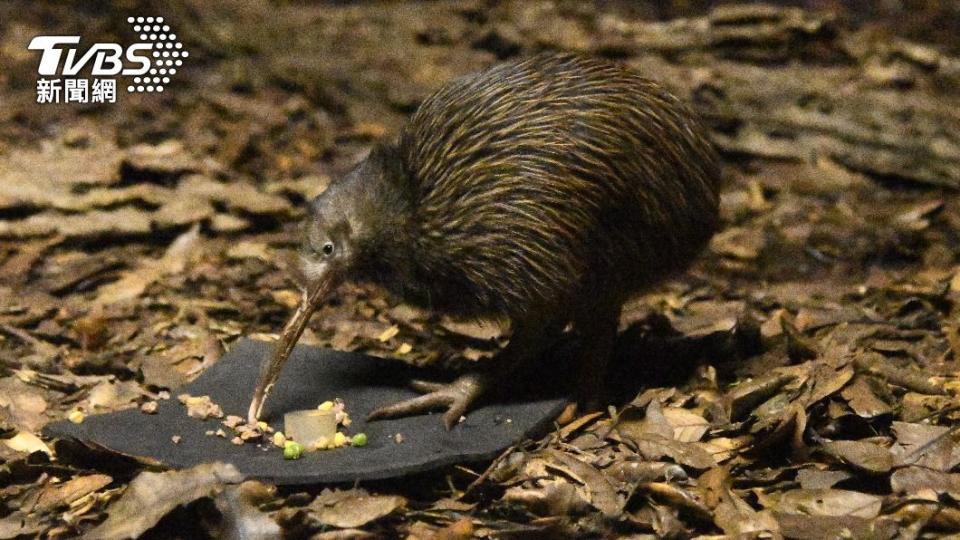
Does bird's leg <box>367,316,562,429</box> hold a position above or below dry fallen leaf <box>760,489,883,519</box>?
above

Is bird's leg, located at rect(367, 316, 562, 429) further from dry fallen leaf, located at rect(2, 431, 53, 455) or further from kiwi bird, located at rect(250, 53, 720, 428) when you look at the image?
dry fallen leaf, located at rect(2, 431, 53, 455)

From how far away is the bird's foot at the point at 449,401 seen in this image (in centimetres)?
448

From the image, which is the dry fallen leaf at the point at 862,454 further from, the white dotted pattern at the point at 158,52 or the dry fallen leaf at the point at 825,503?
the white dotted pattern at the point at 158,52

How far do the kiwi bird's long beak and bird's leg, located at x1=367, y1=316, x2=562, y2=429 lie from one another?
1.27ft

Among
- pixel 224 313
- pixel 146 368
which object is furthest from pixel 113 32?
pixel 146 368

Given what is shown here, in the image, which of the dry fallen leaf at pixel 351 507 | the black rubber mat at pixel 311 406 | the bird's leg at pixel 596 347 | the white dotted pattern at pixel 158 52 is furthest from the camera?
the white dotted pattern at pixel 158 52

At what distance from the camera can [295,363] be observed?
16.2 ft

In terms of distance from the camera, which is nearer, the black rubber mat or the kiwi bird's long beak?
the black rubber mat

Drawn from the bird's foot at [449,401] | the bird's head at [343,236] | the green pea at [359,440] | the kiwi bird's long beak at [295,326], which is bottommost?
the green pea at [359,440]

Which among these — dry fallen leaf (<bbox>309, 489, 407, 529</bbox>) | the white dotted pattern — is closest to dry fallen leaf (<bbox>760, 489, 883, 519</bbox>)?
dry fallen leaf (<bbox>309, 489, 407, 529</bbox>)

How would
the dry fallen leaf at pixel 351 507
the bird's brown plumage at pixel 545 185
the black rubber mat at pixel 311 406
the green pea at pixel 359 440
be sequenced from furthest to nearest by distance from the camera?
the bird's brown plumage at pixel 545 185
the green pea at pixel 359 440
the black rubber mat at pixel 311 406
the dry fallen leaf at pixel 351 507

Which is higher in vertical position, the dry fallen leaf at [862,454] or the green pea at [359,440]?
the dry fallen leaf at [862,454]

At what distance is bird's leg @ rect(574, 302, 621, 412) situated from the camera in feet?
15.5

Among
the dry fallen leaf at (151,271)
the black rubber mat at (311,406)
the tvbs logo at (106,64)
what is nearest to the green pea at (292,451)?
the black rubber mat at (311,406)
